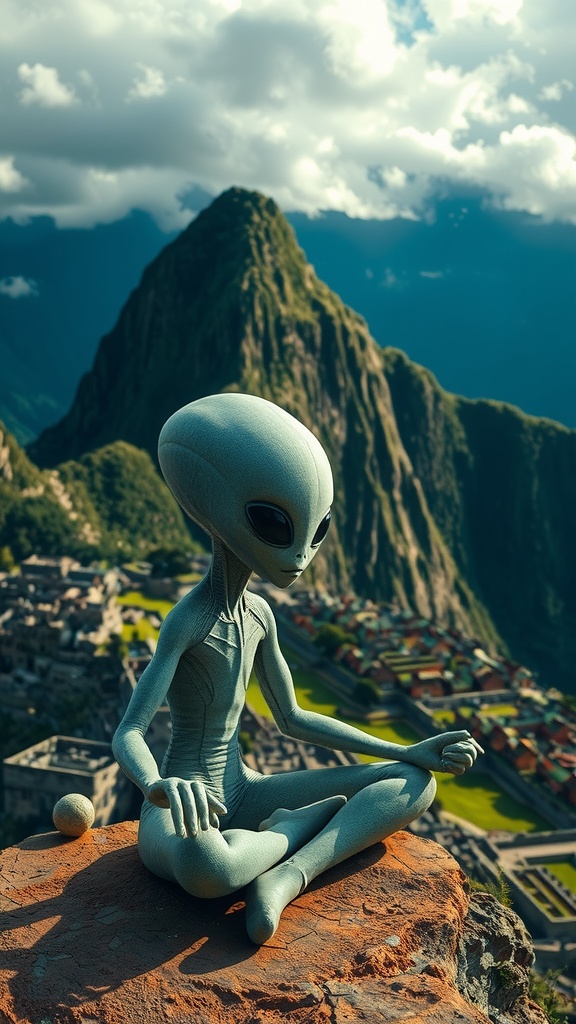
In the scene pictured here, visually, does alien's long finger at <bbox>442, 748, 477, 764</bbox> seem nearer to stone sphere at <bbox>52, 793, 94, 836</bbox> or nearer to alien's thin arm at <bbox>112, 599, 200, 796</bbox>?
alien's thin arm at <bbox>112, 599, 200, 796</bbox>

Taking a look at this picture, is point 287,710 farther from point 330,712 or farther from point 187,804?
point 330,712

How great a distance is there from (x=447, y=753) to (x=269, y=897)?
207cm

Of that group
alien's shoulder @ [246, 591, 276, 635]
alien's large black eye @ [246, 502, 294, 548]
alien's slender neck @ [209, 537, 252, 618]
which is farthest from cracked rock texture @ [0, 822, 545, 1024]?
alien's large black eye @ [246, 502, 294, 548]

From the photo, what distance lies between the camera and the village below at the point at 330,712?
3078 centimetres

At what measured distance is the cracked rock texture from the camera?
6.64 m

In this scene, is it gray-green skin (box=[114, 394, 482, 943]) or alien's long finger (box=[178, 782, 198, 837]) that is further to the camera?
gray-green skin (box=[114, 394, 482, 943])

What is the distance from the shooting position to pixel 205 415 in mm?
7875

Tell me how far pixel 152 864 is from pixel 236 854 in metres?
1.16

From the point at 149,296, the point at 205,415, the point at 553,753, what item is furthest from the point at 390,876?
the point at 149,296

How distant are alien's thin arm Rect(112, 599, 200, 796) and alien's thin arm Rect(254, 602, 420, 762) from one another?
1.09m

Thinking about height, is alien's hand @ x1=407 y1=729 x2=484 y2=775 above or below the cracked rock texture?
above

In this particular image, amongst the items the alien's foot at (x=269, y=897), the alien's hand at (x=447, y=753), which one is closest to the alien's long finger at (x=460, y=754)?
the alien's hand at (x=447, y=753)

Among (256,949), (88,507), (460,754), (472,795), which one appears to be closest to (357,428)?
(88,507)

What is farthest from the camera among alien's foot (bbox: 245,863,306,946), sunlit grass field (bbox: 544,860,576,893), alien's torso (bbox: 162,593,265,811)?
sunlit grass field (bbox: 544,860,576,893)
